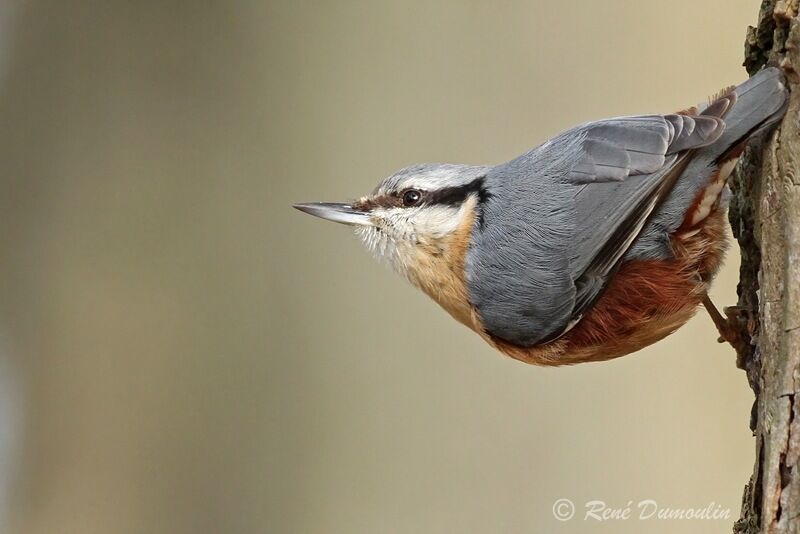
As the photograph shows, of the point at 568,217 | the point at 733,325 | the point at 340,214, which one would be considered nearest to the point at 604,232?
the point at 568,217

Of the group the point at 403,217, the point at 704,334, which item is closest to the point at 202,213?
the point at 403,217

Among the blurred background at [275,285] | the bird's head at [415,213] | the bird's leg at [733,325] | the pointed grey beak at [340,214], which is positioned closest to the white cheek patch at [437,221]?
the bird's head at [415,213]

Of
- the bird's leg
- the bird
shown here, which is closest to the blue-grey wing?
the bird

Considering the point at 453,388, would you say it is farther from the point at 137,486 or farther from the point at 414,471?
the point at 137,486

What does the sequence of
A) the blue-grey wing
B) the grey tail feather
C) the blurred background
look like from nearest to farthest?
the grey tail feather
the blue-grey wing
the blurred background

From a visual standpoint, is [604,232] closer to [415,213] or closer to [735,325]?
[735,325]

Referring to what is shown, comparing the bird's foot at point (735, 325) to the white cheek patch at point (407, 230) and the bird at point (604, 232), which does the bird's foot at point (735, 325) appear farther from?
the white cheek patch at point (407, 230)

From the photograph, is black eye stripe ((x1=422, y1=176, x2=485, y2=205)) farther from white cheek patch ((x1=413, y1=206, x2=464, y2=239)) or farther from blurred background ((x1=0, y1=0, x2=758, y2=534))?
blurred background ((x1=0, y1=0, x2=758, y2=534))
